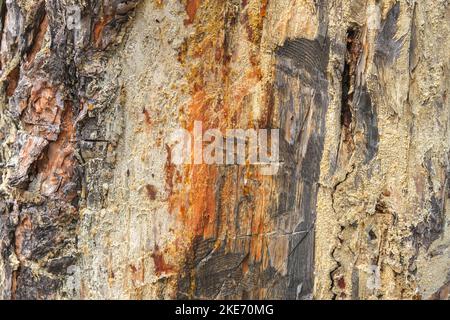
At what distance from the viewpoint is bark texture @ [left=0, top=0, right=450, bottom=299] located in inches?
65.5

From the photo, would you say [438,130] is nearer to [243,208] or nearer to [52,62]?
[243,208]

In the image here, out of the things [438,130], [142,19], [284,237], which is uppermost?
[142,19]

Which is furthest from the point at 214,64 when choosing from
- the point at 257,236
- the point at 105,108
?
the point at 257,236

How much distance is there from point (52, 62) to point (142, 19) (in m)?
0.36

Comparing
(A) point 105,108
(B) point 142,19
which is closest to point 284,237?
(A) point 105,108

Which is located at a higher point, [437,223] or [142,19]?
[142,19]

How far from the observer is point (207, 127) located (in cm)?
171

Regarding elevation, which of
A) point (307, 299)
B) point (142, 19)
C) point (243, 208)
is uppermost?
point (142, 19)

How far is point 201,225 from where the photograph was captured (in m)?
1.71

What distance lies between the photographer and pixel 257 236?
176 centimetres

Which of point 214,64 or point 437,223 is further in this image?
point 437,223

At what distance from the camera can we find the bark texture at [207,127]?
166cm

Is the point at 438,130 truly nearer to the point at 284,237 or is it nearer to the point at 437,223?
the point at 437,223
